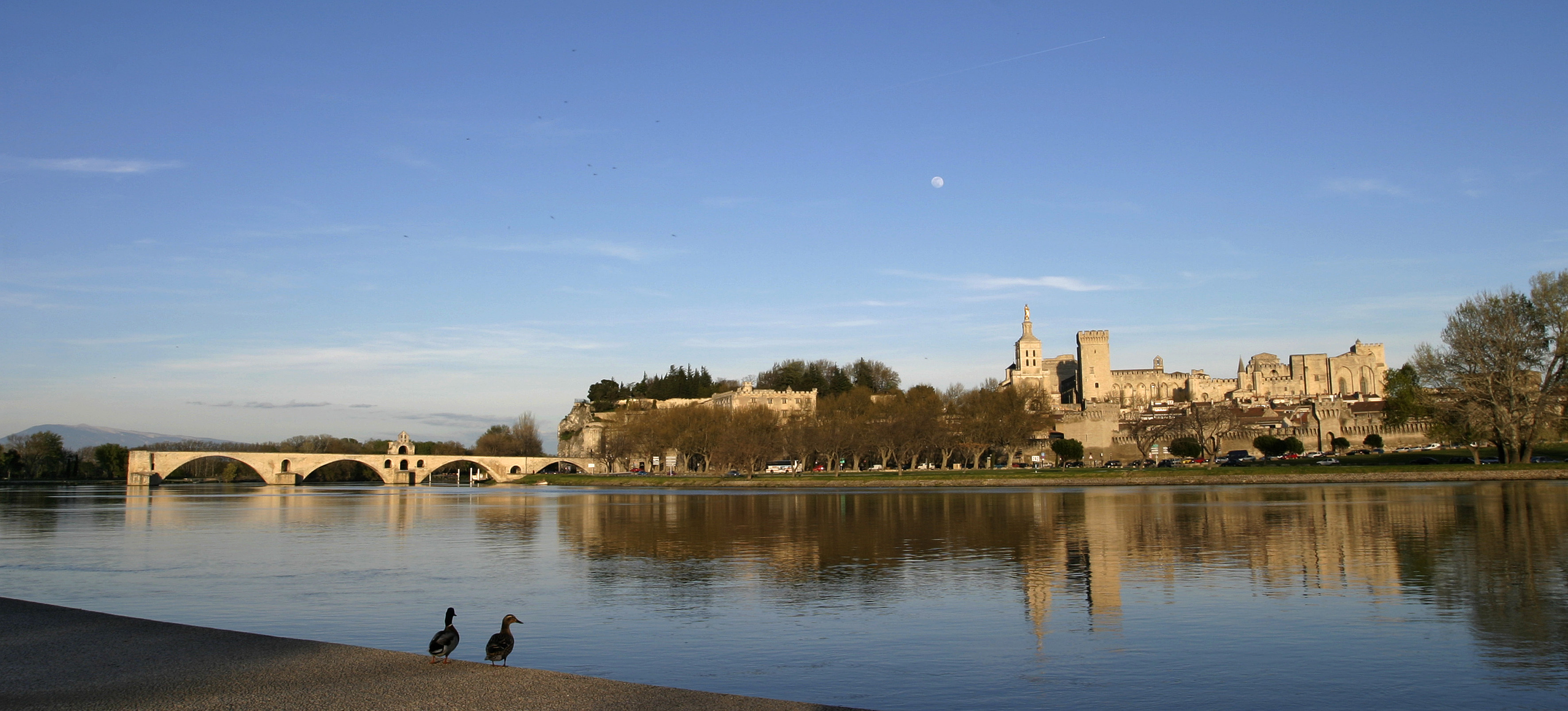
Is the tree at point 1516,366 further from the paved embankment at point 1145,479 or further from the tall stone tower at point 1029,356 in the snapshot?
the tall stone tower at point 1029,356

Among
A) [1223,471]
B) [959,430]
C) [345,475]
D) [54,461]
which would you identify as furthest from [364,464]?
[1223,471]

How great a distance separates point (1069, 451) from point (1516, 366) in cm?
3705

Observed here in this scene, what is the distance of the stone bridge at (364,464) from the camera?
97.8 m

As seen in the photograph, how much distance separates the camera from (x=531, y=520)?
3553 cm

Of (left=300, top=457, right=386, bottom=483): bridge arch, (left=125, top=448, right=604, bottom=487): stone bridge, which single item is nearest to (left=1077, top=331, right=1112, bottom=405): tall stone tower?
(left=125, top=448, right=604, bottom=487): stone bridge

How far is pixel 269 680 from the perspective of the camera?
8.50 m

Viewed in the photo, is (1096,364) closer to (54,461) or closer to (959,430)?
(959,430)

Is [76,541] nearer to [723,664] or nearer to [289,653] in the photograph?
[289,653]

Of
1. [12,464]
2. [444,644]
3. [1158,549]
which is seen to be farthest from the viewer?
[12,464]

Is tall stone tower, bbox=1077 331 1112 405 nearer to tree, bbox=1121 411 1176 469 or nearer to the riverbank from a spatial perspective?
tree, bbox=1121 411 1176 469

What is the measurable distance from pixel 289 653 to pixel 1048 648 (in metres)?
7.05

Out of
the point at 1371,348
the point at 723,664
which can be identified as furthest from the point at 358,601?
the point at 1371,348

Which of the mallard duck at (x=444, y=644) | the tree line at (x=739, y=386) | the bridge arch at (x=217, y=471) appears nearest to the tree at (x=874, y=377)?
the tree line at (x=739, y=386)

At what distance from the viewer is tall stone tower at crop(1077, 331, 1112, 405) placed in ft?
468
